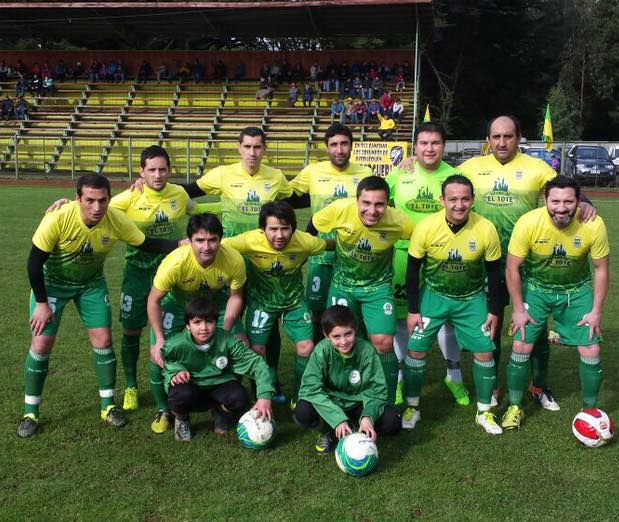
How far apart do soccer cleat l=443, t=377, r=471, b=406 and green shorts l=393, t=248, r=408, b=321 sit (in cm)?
67

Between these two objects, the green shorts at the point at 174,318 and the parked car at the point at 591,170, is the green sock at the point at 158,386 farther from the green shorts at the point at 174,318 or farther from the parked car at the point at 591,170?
the parked car at the point at 591,170

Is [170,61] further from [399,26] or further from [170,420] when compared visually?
[170,420]

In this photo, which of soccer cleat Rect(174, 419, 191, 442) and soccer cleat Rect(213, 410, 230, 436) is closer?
soccer cleat Rect(174, 419, 191, 442)

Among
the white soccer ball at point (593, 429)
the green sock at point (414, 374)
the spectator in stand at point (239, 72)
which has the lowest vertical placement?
the white soccer ball at point (593, 429)

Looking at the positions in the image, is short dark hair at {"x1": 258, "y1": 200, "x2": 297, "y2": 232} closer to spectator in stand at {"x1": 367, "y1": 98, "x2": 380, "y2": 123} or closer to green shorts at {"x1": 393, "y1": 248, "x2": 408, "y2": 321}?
green shorts at {"x1": 393, "y1": 248, "x2": 408, "y2": 321}

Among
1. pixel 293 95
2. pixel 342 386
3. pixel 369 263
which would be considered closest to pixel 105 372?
pixel 342 386

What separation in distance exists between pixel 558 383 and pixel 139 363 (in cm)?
380

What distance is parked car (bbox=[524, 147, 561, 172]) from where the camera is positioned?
21.1m

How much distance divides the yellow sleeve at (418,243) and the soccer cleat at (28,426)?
2913 millimetres

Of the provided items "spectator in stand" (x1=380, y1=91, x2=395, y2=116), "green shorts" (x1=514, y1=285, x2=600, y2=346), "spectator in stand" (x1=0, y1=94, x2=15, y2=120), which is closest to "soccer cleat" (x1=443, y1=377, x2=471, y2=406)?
"green shorts" (x1=514, y1=285, x2=600, y2=346)

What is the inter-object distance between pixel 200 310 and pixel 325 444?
121cm

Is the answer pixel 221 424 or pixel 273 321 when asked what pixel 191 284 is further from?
pixel 221 424

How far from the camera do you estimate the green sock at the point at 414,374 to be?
472 cm

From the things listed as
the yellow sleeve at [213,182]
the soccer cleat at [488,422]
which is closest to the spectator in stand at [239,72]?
the yellow sleeve at [213,182]
